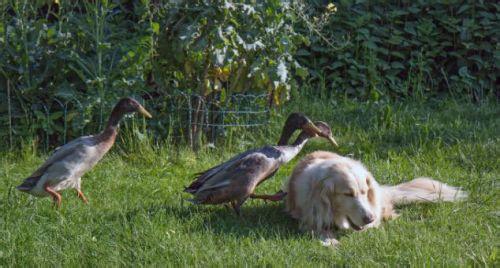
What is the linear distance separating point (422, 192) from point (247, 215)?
1.29m

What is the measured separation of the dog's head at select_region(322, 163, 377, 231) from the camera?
4.95m

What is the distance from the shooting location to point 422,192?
563 cm

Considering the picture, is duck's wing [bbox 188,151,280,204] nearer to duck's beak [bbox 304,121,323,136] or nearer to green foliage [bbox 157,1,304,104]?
duck's beak [bbox 304,121,323,136]

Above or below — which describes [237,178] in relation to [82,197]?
above

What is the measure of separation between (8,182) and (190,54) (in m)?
1.81

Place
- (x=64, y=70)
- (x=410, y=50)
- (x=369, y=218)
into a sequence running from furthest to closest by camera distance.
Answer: (x=410, y=50)
(x=64, y=70)
(x=369, y=218)

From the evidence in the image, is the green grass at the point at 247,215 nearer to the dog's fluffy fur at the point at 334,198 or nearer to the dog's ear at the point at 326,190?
the dog's fluffy fur at the point at 334,198

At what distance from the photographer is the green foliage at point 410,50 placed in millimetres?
9113

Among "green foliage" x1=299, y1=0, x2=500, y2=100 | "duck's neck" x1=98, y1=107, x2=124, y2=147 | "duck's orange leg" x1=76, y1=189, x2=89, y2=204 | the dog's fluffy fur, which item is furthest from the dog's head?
"green foliage" x1=299, y1=0, x2=500, y2=100

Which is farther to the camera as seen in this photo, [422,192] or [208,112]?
[208,112]

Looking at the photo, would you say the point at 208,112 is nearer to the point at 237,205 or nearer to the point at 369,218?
the point at 237,205

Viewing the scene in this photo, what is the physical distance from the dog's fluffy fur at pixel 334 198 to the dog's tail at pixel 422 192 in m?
0.04

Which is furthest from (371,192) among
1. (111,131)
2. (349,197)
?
(111,131)

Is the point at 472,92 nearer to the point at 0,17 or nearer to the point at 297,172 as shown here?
the point at 297,172
